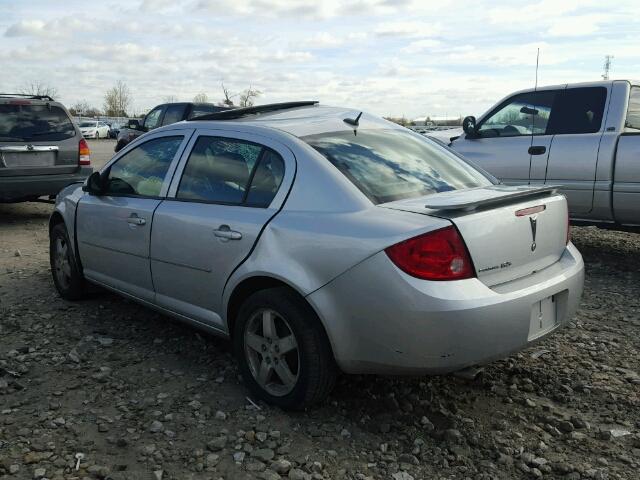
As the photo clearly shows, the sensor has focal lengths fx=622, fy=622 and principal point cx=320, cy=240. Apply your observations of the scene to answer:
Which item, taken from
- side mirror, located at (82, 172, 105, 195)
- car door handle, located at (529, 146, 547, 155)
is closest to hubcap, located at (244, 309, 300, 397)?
side mirror, located at (82, 172, 105, 195)

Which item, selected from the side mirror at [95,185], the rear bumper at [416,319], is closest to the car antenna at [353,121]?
the rear bumper at [416,319]

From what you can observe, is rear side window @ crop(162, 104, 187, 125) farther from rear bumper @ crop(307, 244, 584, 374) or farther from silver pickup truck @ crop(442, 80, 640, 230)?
rear bumper @ crop(307, 244, 584, 374)

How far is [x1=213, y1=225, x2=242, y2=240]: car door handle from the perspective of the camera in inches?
134

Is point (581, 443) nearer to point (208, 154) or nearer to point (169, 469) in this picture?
point (169, 469)

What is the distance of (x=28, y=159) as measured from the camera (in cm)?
850

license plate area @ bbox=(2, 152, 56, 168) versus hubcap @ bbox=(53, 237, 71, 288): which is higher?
license plate area @ bbox=(2, 152, 56, 168)

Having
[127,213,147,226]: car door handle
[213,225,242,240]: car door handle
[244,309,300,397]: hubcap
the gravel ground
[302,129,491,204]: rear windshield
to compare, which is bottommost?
the gravel ground

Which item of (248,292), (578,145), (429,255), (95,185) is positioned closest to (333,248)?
(429,255)

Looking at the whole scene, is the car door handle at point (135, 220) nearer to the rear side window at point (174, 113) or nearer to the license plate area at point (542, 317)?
the license plate area at point (542, 317)

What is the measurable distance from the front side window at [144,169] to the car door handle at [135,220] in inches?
6.5

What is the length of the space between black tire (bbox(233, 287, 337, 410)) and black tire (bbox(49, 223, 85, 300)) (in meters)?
2.32

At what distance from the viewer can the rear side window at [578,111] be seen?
6.60 meters

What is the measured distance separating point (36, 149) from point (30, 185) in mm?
511

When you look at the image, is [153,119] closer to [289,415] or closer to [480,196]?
[289,415]
